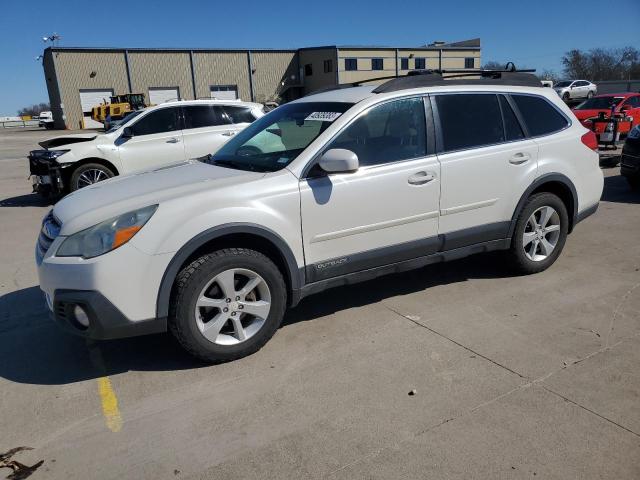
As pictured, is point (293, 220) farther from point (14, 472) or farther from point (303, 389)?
point (14, 472)

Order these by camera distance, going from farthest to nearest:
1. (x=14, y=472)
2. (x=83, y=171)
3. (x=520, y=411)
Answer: (x=83, y=171) → (x=520, y=411) → (x=14, y=472)

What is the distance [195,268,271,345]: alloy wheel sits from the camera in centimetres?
342

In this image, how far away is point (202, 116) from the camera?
986 cm

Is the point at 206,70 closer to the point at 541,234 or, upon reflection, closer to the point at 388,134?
the point at 541,234

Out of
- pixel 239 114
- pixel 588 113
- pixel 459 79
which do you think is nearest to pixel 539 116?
pixel 459 79

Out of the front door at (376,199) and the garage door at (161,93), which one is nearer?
the front door at (376,199)

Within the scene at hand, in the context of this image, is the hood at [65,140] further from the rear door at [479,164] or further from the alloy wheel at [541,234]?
the alloy wheel at [541,234]

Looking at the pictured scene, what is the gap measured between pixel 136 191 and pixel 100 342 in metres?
1.24

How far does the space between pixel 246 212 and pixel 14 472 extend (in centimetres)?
188

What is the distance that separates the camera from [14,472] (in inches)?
102

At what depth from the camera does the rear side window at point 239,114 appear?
10.1 metres

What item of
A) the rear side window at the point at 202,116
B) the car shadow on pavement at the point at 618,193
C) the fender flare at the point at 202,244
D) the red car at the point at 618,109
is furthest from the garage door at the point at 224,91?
the fender flare at the point at 202,244

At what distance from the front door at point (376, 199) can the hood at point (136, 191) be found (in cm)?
56

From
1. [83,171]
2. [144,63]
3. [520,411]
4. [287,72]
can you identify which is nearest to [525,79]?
[520,411]
